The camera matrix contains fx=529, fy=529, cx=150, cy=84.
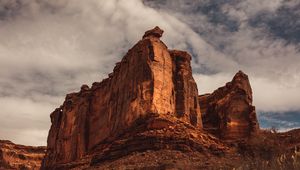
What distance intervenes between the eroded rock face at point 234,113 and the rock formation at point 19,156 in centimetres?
7684

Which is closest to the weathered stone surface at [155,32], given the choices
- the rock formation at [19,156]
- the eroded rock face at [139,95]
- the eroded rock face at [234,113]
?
the eroded rock face at [139,95]

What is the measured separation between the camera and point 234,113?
2980 inches

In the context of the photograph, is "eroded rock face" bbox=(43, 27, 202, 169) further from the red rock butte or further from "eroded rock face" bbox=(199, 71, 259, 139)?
"eroded rock face" bbox=(199, 71, 259, 139)

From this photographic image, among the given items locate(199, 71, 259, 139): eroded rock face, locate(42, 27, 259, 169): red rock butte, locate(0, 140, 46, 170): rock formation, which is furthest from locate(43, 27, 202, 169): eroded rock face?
locate(0, 140, 46, 170): rock formation

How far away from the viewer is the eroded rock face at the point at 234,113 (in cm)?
7381

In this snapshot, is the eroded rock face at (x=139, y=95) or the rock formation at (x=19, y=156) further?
the rock formation at (x=19, y=156)

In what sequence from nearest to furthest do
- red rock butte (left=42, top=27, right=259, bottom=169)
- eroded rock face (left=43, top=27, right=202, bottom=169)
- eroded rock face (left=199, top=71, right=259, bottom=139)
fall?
1. red rock butte (left=42, top=27, right=259, bottom=169)
2. eroded rock face (left=43, top=27, right=202, bottom=169)
3. eroded rock face (left=199, top=71, right=259, bottom=139)

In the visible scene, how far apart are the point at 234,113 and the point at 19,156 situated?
90.1m

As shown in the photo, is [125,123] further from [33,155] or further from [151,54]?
[33,155]

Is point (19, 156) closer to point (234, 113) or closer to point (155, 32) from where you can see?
point (234, 113)

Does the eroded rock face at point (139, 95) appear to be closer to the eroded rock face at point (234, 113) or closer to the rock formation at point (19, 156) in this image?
the eroded rock face at point (234, 113)

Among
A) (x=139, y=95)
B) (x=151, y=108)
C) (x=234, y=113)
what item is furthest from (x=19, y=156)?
(x=151, y=108)

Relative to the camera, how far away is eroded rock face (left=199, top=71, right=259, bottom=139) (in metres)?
73.8

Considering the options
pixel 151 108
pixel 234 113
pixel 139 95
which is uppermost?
pixel 139 95
